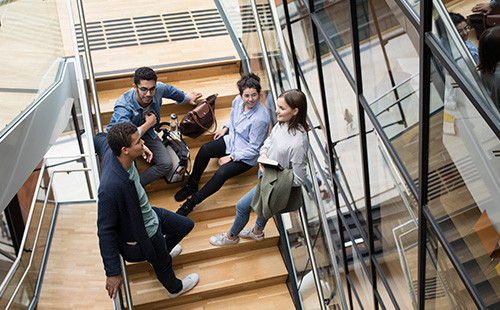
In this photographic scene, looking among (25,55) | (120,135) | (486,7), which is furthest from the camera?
(25,55)

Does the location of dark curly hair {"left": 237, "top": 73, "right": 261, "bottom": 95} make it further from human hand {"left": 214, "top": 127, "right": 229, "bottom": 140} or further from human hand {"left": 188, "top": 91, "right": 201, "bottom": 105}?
human hand {"left": 188, "top": 91, "right": 201, "bottom": 105}

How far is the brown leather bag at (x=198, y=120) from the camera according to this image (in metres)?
4.49

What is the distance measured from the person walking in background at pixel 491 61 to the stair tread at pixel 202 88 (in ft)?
11.1

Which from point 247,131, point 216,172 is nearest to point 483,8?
point 247,131

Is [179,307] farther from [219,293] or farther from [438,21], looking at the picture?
[438,21]

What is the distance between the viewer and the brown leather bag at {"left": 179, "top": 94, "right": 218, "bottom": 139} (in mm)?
4492

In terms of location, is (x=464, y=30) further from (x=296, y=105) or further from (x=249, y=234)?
(x=249, y=234)

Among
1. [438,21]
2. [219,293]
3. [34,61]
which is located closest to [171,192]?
[219,293]

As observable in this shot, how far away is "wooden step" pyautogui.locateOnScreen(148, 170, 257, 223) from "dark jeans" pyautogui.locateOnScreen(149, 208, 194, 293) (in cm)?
59

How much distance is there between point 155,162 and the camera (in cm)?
412

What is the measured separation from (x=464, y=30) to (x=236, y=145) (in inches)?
99.5

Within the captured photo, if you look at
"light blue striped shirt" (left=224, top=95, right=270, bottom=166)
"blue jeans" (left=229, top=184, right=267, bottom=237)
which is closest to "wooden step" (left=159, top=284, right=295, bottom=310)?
"blue jeans" (left=229, top=184, right=267, bottom=237)

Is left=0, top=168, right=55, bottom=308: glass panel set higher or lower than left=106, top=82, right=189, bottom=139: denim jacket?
lower

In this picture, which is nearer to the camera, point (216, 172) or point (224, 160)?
point (216, 172)
